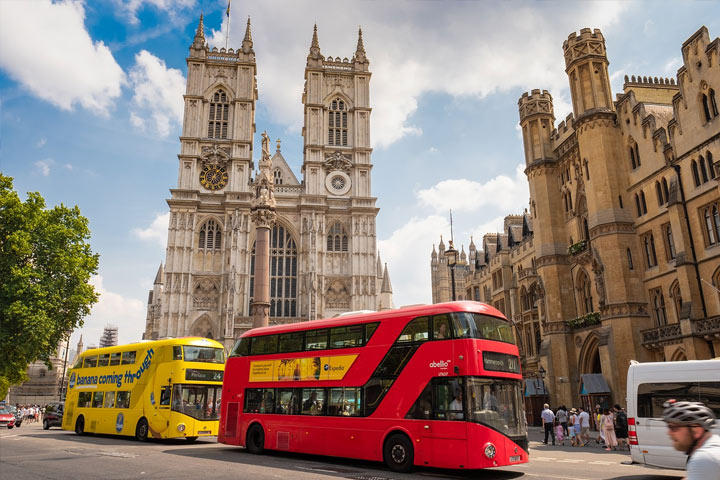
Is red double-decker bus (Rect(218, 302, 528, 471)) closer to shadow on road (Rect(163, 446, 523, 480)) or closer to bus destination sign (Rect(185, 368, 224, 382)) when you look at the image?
shadow on road (Rect(163, 446, 523, 480))

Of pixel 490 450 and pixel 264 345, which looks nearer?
pixel 490 450

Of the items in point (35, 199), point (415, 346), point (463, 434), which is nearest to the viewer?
point (463, 434)

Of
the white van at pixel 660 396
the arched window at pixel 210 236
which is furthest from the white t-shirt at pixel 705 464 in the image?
the arched window at pixel 210 236

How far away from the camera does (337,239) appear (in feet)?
176

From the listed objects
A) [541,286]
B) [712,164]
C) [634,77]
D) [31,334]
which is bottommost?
[31,334]

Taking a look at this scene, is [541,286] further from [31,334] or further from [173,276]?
[173,276]

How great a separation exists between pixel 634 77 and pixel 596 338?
13.7 m

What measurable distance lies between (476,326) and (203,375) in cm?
1074

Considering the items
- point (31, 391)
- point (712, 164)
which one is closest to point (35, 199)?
point (712, 164)

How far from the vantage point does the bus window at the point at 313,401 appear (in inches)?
525

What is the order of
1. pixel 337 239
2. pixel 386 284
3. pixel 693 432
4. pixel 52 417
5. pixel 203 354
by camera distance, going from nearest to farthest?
1. pixel 693 432
2. pixel 203 354
3. pixel 52 417
4. pixel 337 239
5. pixel 386 284

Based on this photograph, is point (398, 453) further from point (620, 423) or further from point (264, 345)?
point (620, 423)

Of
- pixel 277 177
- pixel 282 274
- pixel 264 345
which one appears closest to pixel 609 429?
pixel 264 345

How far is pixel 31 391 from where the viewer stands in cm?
5978
